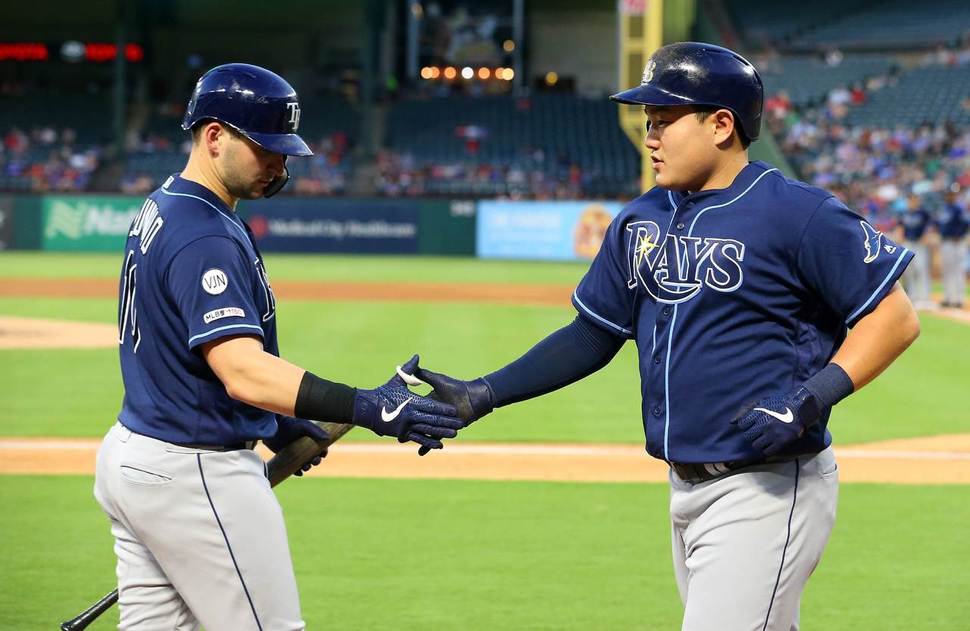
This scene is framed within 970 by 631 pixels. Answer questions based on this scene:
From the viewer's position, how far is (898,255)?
10.7ft

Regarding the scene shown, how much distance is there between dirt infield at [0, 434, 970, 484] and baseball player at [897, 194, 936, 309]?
1170 centimetres

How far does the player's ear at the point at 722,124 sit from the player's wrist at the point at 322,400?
1.12 metres

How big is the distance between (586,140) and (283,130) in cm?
3813

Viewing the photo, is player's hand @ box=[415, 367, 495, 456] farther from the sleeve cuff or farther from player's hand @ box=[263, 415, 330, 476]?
the sleeve cuff

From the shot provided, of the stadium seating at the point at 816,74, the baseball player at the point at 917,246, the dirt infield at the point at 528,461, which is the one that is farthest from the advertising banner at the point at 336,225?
the dirt infield at the point at 528,461

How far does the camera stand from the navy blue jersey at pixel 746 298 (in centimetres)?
322

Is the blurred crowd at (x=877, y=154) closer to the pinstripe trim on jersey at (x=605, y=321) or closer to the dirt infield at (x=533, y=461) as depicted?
the dirt infield at (x=533, y=461)

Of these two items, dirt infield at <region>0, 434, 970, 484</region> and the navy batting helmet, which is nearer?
the navy batting helmet

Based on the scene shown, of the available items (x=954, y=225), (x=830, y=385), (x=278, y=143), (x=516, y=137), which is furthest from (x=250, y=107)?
(x=516, y=137)

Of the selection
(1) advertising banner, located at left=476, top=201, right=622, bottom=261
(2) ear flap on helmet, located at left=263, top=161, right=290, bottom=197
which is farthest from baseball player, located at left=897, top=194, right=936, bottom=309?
(2) ear flap on helmet, located at left=263, top=161, right=290, bottom=197

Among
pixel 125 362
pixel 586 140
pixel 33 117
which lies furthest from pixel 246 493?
pixel 33 117

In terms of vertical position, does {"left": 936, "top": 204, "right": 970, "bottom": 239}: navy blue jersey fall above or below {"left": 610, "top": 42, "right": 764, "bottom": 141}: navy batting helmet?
below

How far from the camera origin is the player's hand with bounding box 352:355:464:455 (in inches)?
131

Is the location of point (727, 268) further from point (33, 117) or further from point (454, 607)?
point (33, 117)
